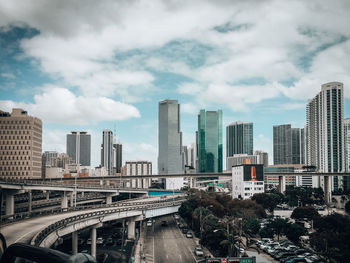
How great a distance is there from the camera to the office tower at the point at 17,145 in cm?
13175

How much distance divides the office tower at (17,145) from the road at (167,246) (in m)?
76.3

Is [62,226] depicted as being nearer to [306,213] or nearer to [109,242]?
[109,242]

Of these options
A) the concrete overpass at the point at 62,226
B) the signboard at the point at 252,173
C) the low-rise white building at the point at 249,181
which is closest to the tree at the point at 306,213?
the concrete overpass at the point at 62,226

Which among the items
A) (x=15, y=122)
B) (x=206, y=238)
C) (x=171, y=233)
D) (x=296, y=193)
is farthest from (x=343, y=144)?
(x=15, y=122)

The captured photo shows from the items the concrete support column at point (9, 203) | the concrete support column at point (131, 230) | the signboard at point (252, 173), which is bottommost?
the concrete support column at point (131, 230)

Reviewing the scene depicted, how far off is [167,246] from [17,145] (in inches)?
3887

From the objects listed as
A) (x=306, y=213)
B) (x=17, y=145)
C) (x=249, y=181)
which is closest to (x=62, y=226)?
(x=306, y=213)

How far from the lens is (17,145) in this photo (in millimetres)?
133375

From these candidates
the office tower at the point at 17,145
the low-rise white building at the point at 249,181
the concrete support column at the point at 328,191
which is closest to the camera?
the low-rise white building at the point at 249,181

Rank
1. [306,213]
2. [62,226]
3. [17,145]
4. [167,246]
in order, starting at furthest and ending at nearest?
[17,145] < [306,213] < [167,246] < [62,226]

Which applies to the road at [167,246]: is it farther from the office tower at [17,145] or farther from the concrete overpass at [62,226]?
the office tower at [17,145]

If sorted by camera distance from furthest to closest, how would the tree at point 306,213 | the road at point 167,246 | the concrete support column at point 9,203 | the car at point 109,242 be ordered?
1. the tree at point 306,213
2. the concrete support column at point 9,203
3. the car at point 109,242
4. the road at point 167,246

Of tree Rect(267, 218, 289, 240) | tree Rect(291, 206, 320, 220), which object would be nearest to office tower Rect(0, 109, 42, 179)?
tree Rect(267, 218, 289, 240)

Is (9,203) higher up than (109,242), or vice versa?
(9,203)
